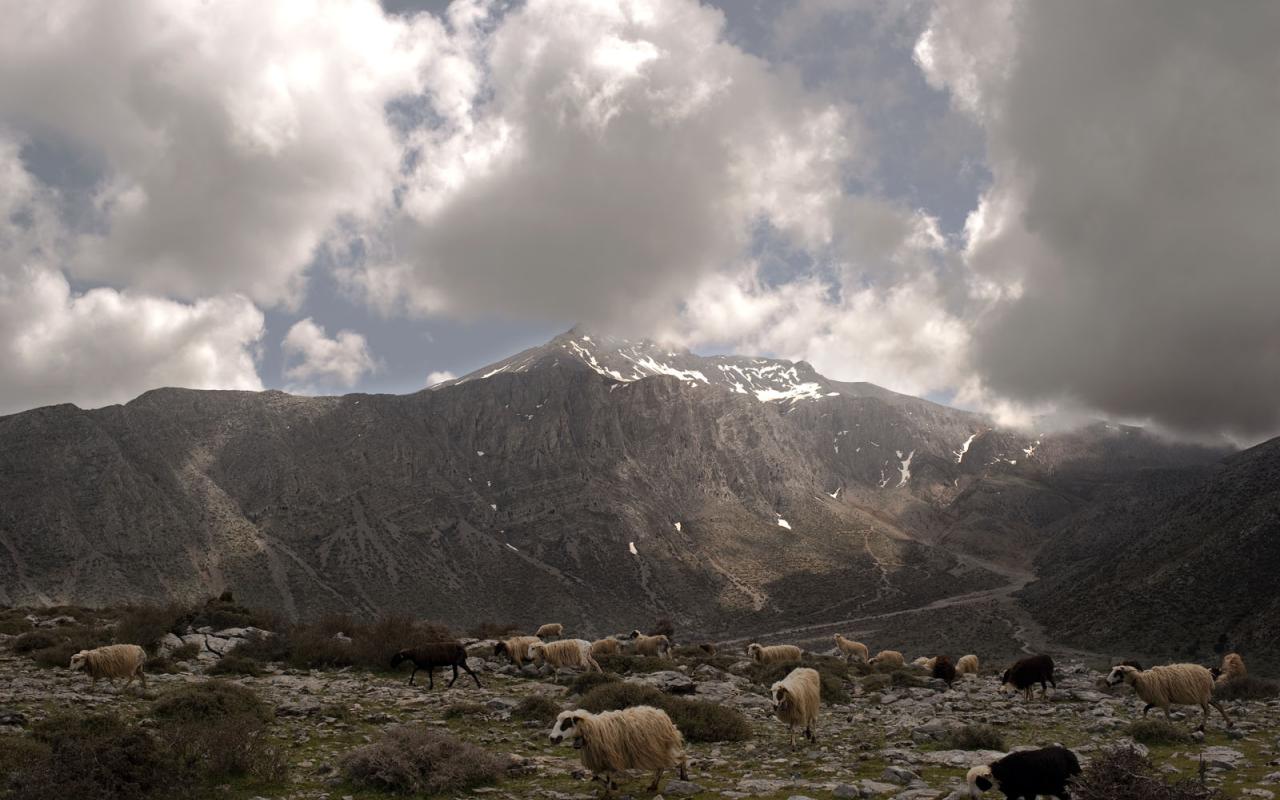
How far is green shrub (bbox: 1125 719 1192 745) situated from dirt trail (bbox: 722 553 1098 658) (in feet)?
181

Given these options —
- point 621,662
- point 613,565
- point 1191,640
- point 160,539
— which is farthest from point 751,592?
point 621,662

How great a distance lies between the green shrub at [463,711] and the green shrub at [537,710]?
2.79ft

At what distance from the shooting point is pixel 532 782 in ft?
37.8

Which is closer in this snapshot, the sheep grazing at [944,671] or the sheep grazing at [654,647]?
the sheep grazing at [944,671]

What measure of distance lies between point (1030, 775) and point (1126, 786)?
159cm

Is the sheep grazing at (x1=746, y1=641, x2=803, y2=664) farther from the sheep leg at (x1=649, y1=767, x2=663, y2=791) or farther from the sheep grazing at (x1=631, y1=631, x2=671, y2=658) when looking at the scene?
the sheep leg at (x1=649, y1=767, x2=663, y2=791)

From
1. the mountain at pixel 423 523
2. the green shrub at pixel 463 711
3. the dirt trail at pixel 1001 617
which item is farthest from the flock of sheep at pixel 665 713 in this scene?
the mountain at pixel 423 523

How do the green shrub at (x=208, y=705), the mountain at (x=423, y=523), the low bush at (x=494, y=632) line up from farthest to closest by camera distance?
1. the mountain at (x=423, y=523)
2. the low bush at (x=494, y=632)
3. the green shrub at (x=208, y=705)

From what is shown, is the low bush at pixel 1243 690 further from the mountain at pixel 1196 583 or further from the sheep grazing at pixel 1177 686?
the mountain at pixel 1196 583

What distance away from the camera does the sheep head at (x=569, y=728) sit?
11242mm

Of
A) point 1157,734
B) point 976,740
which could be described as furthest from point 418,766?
point 1157,734

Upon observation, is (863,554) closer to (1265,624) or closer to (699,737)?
(1265,624)

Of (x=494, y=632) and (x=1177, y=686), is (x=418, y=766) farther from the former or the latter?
(x=494, y=632)

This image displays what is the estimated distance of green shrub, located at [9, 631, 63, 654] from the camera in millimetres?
24909
